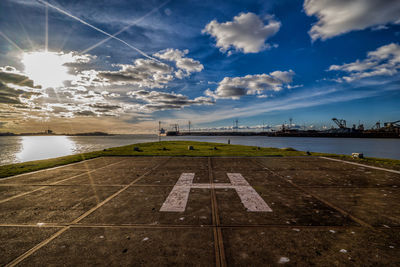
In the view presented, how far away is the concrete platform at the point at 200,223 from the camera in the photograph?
2.55m

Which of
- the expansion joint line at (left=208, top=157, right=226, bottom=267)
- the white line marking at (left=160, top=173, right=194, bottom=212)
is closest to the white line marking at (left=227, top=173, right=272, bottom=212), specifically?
the expansion joint line at (left=208, top=157, right=226, bottom=267)

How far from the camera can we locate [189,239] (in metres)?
2.97

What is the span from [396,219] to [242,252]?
367 centimetres

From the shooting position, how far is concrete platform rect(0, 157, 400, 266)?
2.55 metres

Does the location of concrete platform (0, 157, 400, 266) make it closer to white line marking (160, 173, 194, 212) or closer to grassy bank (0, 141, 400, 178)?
white line marking (160, 173, 194, 212)

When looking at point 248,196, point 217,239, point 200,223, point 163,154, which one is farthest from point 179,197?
point 163,154

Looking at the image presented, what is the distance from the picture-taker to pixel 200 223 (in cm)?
350

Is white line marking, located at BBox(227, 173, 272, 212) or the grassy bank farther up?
the grassy bank

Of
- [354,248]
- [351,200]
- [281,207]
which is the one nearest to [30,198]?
[281,207]

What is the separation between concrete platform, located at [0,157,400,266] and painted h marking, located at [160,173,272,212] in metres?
0.03

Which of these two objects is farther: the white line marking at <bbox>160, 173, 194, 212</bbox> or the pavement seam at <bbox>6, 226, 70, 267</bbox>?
the white line marking at <bbox>160, 173, 194, 212</bbox>

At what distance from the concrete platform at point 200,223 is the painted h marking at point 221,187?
0.03 m

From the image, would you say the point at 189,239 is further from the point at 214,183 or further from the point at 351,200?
the point at 351,200

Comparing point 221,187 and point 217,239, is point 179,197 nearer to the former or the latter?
point 221,187
